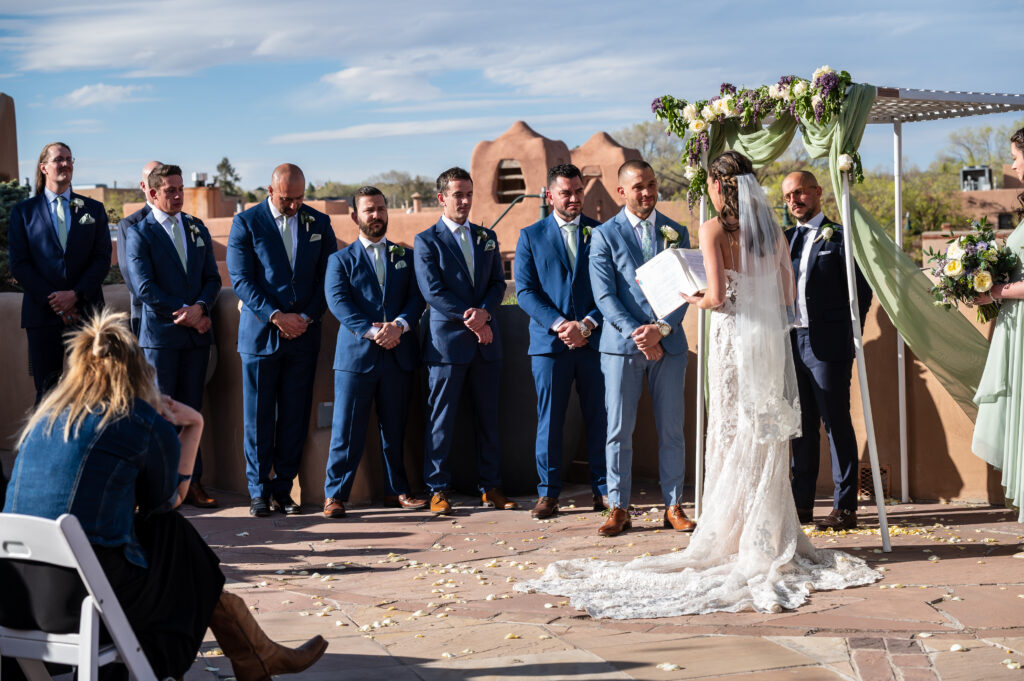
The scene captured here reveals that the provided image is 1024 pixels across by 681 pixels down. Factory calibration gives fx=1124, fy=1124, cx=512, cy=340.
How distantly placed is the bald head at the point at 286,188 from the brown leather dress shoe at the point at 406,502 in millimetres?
2053

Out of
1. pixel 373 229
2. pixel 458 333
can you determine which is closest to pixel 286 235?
pixel 373 229

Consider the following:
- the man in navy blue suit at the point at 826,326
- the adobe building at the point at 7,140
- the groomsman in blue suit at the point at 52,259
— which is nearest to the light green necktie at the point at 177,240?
the groomsman in blue suit at the point at 52,259

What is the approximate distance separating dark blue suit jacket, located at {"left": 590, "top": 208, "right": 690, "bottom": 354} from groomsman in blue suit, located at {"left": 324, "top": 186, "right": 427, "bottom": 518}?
1407mm

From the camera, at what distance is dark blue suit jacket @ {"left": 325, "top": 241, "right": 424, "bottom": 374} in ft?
24.2

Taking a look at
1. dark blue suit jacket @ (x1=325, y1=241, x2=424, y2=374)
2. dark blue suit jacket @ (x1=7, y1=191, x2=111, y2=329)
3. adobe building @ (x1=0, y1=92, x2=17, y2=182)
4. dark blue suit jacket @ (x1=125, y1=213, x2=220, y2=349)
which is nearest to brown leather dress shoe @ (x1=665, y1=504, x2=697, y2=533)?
dark blue suit jacket @ (x1=325, y1=241, x2=424, y2=374)

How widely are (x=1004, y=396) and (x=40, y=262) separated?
622 cm

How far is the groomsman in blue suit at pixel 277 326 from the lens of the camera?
291 inches

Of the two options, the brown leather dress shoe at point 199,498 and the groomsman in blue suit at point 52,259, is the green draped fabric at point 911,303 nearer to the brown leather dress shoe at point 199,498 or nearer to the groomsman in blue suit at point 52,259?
the brown leather dress shoe at point 199,498

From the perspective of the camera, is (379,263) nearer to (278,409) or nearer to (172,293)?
(278,409)

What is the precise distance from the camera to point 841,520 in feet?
21.9

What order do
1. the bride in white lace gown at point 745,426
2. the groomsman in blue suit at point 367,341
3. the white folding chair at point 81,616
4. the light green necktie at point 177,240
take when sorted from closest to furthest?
the white folding chair at point 81,616, the bride in white lace gown at point 745,426, the groomsman in blue suit at point 367,341, the light green necktie at point 177,240

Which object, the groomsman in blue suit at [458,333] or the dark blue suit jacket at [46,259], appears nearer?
the groomsman in blue suit at [458,333]

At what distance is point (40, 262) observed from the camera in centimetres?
778

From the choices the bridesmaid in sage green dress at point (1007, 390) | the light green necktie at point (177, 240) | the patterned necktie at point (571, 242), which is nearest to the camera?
the bridesmaid in sage green dress at point (1007, 390)
